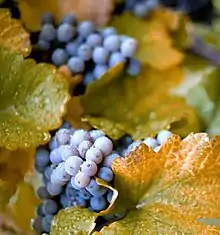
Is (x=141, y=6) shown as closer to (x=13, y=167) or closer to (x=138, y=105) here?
(x=138, y=105)

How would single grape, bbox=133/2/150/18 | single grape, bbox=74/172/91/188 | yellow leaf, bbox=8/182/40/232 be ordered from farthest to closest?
single grape, bbox=133/2/150/18
yellow leaf, bbox=8/182/40/232
single grape, bbox=74/172/91/188

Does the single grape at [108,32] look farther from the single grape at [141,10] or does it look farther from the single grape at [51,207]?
the single grape at [51,207]

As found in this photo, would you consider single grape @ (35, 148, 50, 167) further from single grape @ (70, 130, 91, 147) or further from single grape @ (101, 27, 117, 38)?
single grape @ (101, 27, 117, 38)

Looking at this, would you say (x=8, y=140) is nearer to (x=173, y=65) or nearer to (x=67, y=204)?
(x=67, y=204)

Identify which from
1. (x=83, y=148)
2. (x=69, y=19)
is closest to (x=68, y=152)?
(x=83, y=148)

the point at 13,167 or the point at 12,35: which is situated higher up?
the point at 12,35

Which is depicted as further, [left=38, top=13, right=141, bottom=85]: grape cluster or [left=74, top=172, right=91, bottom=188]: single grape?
[left=38, top=13, right=141, bottom=85]: grape cluster

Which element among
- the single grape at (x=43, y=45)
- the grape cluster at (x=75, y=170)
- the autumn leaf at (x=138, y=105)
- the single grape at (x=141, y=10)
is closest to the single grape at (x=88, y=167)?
the grape cluster at (x=75, y=170)

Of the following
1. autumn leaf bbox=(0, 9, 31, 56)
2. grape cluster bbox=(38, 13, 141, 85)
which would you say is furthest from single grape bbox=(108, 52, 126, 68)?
autumn leaf bbox=(0, 9, 31, 56)
